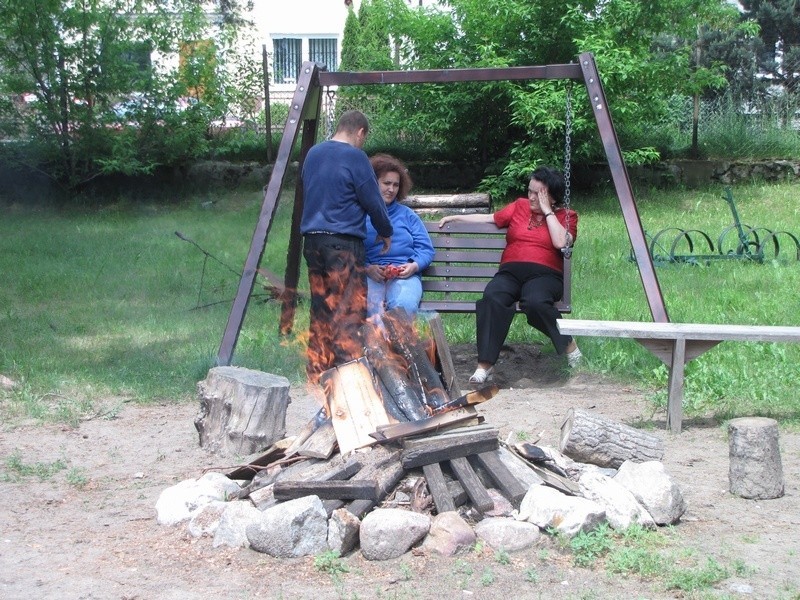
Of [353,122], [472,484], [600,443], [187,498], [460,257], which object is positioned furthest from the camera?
[460,257]

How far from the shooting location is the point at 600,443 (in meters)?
4.56

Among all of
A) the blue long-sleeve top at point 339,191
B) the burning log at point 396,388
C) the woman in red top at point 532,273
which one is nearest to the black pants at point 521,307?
the woman in red top at point 532,273

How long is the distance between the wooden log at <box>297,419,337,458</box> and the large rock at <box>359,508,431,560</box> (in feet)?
2.55

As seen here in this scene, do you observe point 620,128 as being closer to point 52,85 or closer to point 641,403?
point 52,85

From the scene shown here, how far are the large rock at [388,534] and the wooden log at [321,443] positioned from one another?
777 millimetres

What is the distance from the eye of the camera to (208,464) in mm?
5059

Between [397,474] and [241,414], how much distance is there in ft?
4.30

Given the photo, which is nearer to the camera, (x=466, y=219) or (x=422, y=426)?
(x=422, y=426)

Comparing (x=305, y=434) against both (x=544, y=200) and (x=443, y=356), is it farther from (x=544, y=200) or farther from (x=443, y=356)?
(x=544, y=200)

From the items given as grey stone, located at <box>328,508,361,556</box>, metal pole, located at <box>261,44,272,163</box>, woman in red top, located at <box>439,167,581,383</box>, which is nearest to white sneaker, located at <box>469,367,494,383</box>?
woman in red top, located at <box>439,167,581,383</box>

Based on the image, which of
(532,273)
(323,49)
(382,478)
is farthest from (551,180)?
(323,49)

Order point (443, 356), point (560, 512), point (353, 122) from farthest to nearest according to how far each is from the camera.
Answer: point (353, 122) → point (443, 356) → point (560, 512)

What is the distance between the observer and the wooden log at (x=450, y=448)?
13.6 feet

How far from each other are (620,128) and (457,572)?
41.5 feet
